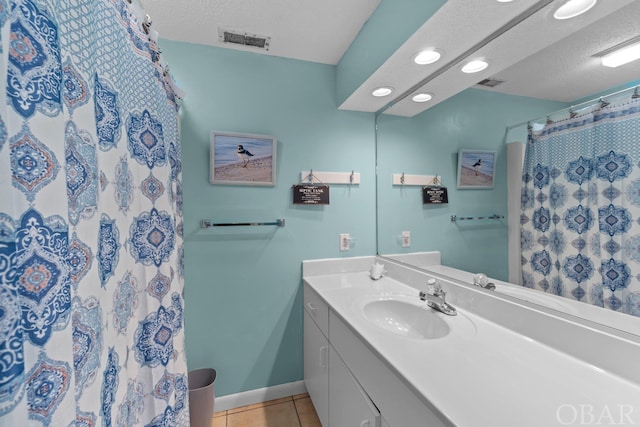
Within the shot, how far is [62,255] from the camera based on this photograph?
17.7 inches

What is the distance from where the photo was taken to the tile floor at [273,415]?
1.57 metres

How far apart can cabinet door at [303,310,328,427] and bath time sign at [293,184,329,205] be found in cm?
78

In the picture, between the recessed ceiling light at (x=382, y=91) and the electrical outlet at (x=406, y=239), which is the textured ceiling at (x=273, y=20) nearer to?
the recessed ceiling light at (x=382, y=91)

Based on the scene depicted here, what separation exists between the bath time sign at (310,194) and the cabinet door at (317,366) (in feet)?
2.55

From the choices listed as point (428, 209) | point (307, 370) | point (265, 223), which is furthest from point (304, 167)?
point (307, 370)

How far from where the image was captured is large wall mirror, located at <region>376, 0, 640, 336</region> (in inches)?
30.8

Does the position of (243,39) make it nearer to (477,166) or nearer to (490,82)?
(490,82)

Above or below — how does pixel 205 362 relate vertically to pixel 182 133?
below

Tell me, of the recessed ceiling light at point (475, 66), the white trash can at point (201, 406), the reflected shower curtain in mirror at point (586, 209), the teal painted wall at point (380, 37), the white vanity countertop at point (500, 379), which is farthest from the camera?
the white trash can at point (201, 406)

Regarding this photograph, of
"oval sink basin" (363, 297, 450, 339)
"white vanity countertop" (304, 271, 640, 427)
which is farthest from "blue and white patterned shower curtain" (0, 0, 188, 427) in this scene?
"oval sink basin" (363, 297, 450, 339)

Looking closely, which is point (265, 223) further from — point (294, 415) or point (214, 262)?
point (294, 415)

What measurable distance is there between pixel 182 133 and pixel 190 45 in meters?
→ 0.55

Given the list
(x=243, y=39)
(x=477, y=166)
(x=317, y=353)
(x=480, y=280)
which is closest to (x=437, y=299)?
(x=480, y=280)

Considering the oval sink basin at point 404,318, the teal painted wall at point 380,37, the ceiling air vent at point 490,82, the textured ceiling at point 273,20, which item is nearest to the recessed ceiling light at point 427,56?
the teal painted wall at point 380,37
